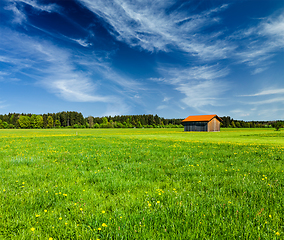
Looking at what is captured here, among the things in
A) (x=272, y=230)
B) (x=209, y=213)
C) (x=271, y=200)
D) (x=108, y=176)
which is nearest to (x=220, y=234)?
(x=209, y=213)

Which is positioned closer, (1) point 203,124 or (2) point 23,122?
(1) point 203,124

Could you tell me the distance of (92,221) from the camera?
3443 millimetres

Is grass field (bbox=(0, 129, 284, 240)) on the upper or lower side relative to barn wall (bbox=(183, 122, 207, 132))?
lower

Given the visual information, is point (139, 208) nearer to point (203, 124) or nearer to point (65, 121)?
point (203, 124)

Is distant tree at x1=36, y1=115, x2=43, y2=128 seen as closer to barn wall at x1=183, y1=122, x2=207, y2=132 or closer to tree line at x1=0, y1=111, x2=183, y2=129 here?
tree line at x1=0, y1=111, x2=183, y2=129

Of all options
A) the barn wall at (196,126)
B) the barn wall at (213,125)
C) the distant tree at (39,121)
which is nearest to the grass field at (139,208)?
the barn wall at (196,126)

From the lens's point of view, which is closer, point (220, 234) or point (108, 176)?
point (220, 234)

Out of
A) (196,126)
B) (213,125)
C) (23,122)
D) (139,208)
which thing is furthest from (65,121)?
(139,208)

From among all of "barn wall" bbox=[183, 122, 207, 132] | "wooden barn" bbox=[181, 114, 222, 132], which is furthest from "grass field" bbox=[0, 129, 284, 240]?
"barn wall" bbox=[183, 122, 207, 132]

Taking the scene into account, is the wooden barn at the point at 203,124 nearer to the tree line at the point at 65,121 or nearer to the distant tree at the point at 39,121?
the tree line at the point at 65,121

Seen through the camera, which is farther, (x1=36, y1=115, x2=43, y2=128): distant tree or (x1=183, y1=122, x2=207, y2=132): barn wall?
(x1=36, y1=115, x2=43, y2=128): distant tree

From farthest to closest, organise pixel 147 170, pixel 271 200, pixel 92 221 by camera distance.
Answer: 1. pixel 147 170
2. pixel 271 200
3. pixel 92 221

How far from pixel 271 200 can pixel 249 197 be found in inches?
20.6

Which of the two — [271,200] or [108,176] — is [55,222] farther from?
[271,200]
